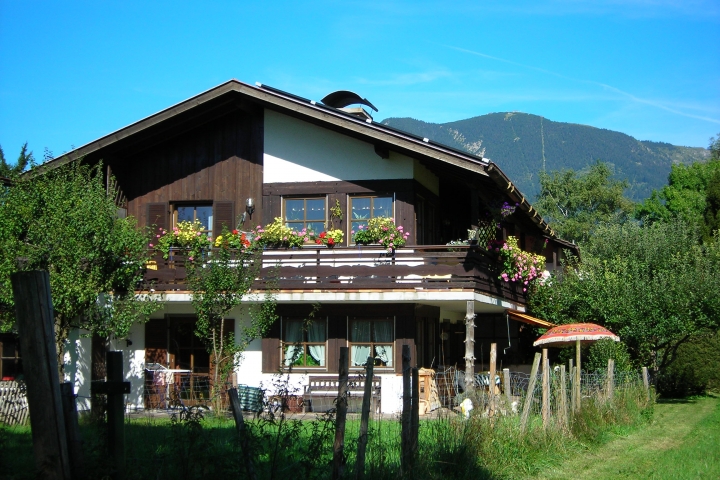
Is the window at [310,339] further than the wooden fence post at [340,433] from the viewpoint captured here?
Yes

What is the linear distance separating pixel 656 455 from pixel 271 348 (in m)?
9.52

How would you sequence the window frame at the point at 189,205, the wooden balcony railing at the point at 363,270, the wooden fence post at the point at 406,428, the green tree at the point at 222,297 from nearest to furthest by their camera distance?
the wooden fence post at the point at 406,428 → the green tree at the point at 222,297 → the wooden balcony railing at the point at 363,270 → the window frame at the point at 189,205

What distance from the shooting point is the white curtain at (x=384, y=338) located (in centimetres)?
1867

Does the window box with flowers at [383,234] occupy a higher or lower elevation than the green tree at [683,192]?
lower

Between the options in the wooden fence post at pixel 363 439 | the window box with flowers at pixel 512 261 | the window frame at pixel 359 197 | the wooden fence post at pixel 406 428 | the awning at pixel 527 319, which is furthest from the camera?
the awning at pixel 527 319

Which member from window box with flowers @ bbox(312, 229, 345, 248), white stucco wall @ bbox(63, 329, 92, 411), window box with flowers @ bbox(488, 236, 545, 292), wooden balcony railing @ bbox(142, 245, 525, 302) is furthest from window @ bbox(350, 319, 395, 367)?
white stucco wall @ bbox(63, 329, 92, 411)

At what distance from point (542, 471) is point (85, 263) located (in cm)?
976

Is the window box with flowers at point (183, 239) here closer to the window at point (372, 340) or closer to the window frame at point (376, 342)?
the window frame at point (376, 342)

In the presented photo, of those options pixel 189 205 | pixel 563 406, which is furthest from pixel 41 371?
pixel 189 205

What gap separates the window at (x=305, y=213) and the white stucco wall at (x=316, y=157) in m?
0.50

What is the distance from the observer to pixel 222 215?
65.5 feet

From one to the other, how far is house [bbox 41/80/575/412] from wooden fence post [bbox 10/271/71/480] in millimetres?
12639

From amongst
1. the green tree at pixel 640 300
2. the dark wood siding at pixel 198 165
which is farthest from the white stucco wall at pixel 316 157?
the green tree at pixel 640 300

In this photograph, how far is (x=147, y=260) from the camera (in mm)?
17234
